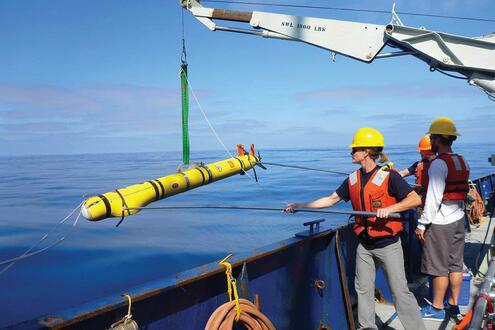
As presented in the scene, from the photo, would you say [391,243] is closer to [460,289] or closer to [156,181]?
[460,289]

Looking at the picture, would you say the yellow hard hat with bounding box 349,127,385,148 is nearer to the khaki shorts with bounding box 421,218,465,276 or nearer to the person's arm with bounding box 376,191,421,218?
the person's arm with bounding box 376,191,421,218

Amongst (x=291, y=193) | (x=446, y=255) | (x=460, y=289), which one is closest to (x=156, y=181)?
(x=446, y=255)

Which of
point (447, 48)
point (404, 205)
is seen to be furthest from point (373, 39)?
point (404, 205)

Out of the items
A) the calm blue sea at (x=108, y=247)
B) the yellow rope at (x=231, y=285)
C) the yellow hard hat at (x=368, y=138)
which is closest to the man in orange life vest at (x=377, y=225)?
the yellow hard hat at (x=368, y=138)

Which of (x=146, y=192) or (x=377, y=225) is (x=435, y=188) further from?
(x=146, y=192)

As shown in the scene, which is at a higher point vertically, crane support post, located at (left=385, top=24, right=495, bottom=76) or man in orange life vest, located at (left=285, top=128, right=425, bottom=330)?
crane support post, located at (left=385, top=24, right=495, bottom=76)

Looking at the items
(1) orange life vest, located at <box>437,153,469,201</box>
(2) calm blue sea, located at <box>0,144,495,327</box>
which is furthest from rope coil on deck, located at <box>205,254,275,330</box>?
(2) calm blue sea, located at <box>0,144,495,327</box>

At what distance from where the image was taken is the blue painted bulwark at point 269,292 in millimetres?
1847

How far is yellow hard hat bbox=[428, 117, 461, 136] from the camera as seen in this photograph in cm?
373

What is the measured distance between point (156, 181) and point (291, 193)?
19.5 metres

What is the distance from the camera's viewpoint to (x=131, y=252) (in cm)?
1177

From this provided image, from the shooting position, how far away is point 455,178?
3.72m

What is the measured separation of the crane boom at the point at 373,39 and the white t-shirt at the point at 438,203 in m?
2.91

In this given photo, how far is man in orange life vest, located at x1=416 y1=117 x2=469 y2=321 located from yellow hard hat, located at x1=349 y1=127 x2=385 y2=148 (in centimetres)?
81
